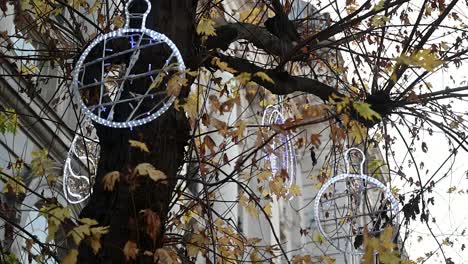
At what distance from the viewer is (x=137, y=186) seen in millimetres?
5281

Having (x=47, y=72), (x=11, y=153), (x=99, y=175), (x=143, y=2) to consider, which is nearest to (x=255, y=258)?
(x=99, y=175)

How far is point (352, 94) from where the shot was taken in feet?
30.3

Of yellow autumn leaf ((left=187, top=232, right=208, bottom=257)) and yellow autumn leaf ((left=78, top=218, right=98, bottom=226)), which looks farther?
yellow autumn leaf ((left=187, top=232, right=208, bottom=257))

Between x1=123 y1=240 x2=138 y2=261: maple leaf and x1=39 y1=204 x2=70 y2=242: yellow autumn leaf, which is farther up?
x1=39 y1=204 x2=70 y2=242: yellow autumn leaf

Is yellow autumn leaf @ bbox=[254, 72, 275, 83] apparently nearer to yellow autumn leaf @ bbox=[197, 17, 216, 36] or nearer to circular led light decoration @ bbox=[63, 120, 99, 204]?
yellow autumn leaf @ bbox=[197, 17, 216, 36]

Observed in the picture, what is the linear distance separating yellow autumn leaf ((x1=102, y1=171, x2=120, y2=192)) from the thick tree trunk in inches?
2.5

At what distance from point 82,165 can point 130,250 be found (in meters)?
7.27

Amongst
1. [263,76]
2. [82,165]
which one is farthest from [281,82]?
[82,165]

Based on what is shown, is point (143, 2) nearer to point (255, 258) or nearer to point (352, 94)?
point (255, 258)

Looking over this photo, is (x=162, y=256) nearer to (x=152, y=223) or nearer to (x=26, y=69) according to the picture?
(x=152, y=223)

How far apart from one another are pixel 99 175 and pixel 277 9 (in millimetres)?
2553

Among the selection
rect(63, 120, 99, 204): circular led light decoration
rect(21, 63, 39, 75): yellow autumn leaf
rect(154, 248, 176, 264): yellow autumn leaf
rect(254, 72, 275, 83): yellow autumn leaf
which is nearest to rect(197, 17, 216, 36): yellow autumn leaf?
rect(254, 72, 275, 83): yellow autumn leaf

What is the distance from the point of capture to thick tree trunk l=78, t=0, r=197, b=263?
5207mm

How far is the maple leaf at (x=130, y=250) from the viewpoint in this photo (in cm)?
495
